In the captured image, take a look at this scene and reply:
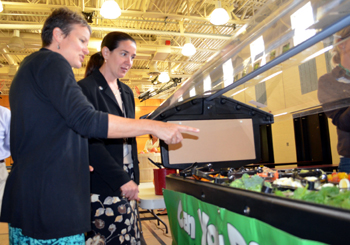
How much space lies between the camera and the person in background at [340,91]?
39.2 inches

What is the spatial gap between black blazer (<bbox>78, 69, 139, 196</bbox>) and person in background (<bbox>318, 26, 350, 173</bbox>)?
99cm

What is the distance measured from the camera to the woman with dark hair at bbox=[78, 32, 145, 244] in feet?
4.87

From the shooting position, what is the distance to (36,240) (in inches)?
37.2

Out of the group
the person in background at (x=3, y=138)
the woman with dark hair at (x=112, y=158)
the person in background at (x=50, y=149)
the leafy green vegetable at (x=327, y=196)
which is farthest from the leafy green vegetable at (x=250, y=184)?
the person in background at (x=3, y=138)

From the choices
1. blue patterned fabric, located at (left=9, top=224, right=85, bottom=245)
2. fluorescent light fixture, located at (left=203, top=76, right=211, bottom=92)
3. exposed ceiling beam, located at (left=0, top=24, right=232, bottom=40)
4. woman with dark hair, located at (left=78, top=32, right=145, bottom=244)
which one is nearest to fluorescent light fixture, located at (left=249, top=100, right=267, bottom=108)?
fluorescent light fixture, located at (left=203, top=76, right=211, bottom=92)

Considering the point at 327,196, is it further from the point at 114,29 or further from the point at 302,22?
the point at 114,29

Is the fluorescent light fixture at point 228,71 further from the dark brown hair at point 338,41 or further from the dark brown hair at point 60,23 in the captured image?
the dark brown hair at point 60,23

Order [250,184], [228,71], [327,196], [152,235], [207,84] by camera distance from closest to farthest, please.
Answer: [327,196] < [250,184] < [228,71] < [207,84] < [152,235]

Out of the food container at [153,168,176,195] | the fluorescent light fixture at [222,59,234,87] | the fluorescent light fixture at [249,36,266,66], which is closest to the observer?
the fluorescent light fixture at [249,36,266,66]

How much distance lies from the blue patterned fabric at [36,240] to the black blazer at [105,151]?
47 cm

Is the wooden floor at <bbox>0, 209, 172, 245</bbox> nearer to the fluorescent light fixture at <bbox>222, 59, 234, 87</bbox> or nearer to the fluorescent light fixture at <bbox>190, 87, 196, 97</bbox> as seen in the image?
the fluorescent light fixture at <bbox>190, 87, 196, 97</bbox>

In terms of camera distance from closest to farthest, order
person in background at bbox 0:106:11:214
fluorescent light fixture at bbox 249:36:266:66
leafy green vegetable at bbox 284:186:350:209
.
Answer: leafy green vegetable at bbox 284:186:350:209 → fluorescent light fixture at bbox 249:36:266:66 → person in background at bbox 0:106:11:214

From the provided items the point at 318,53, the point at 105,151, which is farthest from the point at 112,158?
the point at 318,53

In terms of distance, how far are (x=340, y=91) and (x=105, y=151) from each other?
1091 mm
